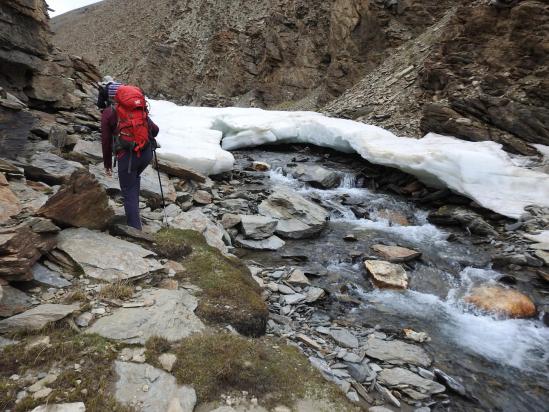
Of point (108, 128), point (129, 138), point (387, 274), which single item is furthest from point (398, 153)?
point (108, 128)

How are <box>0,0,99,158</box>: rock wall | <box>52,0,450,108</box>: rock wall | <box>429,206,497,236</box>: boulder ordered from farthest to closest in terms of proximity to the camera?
<box>52,0,450,108</box>: rock wall, <box>429,206,497,236</box>: boulder, <box>0,0,99,158</box>: rock wall

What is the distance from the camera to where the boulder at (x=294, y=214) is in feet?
30.0

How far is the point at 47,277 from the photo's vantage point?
4309 mm

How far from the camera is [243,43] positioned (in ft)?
134

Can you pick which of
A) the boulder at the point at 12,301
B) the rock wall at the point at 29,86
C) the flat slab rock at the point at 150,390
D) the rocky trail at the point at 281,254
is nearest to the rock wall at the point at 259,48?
the rocky trail at the point at 281,254

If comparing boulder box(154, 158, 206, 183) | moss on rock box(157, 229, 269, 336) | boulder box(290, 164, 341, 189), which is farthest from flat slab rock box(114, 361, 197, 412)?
boulder box(290, 164, 341, 189)

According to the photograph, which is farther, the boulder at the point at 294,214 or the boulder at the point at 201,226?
the boulder at the point at 294,214

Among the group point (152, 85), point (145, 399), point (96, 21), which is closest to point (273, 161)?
point (145, 399)

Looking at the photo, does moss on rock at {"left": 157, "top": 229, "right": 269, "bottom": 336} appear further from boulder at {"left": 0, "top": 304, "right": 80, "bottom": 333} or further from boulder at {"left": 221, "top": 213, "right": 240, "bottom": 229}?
boulder at {"left": 221, "top": 213, "right": 240, "bottom": 229}

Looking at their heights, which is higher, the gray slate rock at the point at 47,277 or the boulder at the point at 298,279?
the gray slate rock at the point at 47,277

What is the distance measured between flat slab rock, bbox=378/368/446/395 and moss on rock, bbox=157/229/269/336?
158 cm

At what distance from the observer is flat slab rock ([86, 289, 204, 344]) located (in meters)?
3.70

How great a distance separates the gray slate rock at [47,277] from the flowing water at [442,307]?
3.82m

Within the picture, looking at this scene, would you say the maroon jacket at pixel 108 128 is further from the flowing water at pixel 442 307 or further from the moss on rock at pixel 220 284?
the flowing water at pixel 442 307
